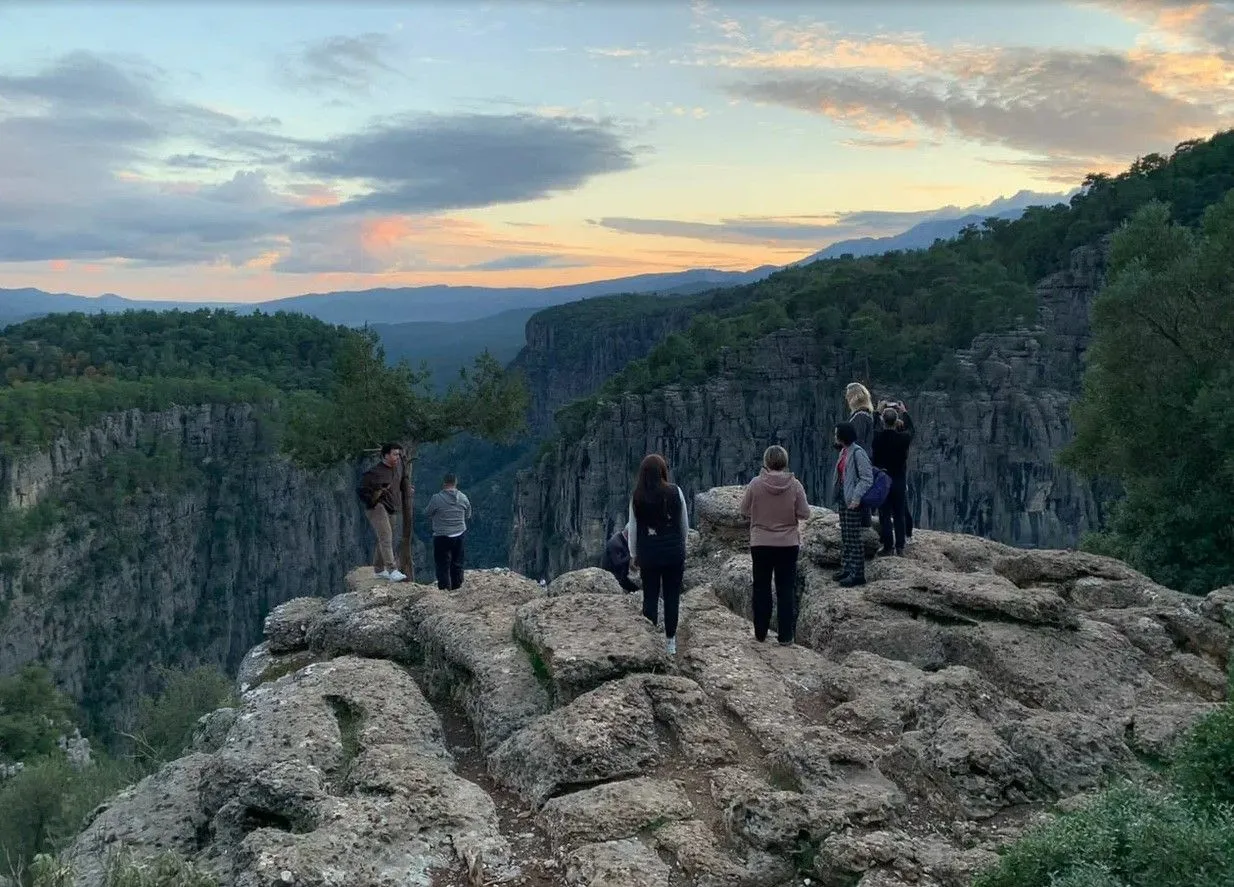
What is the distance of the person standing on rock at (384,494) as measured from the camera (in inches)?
565

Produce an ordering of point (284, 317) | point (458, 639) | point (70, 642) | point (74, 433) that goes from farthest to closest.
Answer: point (284, 317) < point (74, 433) < point (70, 642) < point (458, 639)

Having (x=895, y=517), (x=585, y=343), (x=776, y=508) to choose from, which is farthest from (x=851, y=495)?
(x=585, y=343)

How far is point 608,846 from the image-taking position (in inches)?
269

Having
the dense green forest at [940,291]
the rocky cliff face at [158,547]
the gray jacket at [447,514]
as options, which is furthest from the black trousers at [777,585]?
the rocky cliff face at [158,547]

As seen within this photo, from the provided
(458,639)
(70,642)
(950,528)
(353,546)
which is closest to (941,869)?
(458,639)

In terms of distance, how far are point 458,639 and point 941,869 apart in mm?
6309

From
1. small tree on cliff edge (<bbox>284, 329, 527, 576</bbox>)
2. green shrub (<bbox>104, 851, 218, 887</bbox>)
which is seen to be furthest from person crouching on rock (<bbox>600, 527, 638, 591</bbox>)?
small tree on cliff edge (<bbox>284, 329, 527, 576</bbox>)

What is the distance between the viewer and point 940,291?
77312 millimetres

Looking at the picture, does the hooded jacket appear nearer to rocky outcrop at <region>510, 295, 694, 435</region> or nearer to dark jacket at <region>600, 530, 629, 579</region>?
dark jacket at <region>600, 530, 629, 579</region>

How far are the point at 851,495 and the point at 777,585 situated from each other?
1668mm

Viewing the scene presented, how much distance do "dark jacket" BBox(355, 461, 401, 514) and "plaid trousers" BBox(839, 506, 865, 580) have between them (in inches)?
278

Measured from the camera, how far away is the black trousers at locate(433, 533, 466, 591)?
14.4 metres

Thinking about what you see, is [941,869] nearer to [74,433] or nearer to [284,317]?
[74,433]

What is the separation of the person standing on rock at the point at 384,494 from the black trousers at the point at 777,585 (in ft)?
21.1
